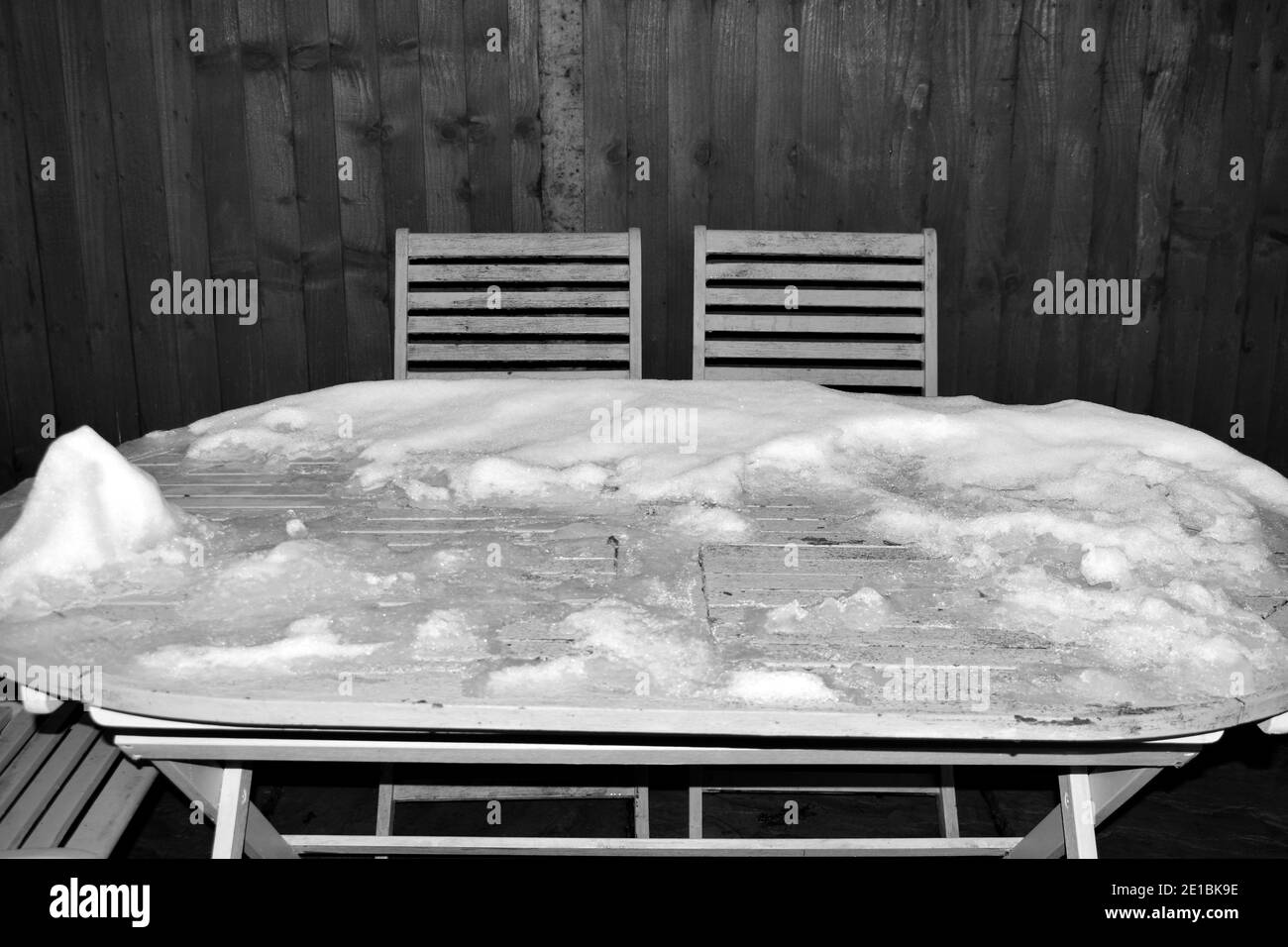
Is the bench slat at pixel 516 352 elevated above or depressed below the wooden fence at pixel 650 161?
below

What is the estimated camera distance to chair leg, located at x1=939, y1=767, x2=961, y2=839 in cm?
253

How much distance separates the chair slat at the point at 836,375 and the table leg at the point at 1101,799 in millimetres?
1337

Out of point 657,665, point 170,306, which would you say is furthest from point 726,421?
point 170,306

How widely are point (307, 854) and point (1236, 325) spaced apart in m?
3.34

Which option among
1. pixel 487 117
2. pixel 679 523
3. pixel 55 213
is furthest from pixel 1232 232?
pixel 55 213

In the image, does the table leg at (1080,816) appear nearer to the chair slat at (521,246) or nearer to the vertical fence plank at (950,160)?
the chair slat at (521,246)

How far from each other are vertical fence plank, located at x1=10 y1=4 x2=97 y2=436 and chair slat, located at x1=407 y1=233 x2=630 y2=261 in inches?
57.5

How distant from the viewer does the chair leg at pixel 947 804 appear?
2530mm

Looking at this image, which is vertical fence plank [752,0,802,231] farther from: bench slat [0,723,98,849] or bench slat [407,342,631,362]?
bench slat [0,723,98,849]

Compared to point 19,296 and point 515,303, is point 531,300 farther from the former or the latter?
point 19,296

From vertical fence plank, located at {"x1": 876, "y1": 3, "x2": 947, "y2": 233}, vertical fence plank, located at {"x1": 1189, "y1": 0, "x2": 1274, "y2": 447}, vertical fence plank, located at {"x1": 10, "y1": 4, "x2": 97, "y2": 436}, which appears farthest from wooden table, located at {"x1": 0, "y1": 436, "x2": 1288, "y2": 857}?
vertical fence plank, located at {"x1": 1189, "y1": 0, "x2": 1274, "y2": 447}

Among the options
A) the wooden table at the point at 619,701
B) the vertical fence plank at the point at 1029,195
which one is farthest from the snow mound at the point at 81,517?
the vertical fence plank at the point at 1029,195

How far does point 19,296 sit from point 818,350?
2701mm

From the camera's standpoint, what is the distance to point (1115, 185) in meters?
3.85
